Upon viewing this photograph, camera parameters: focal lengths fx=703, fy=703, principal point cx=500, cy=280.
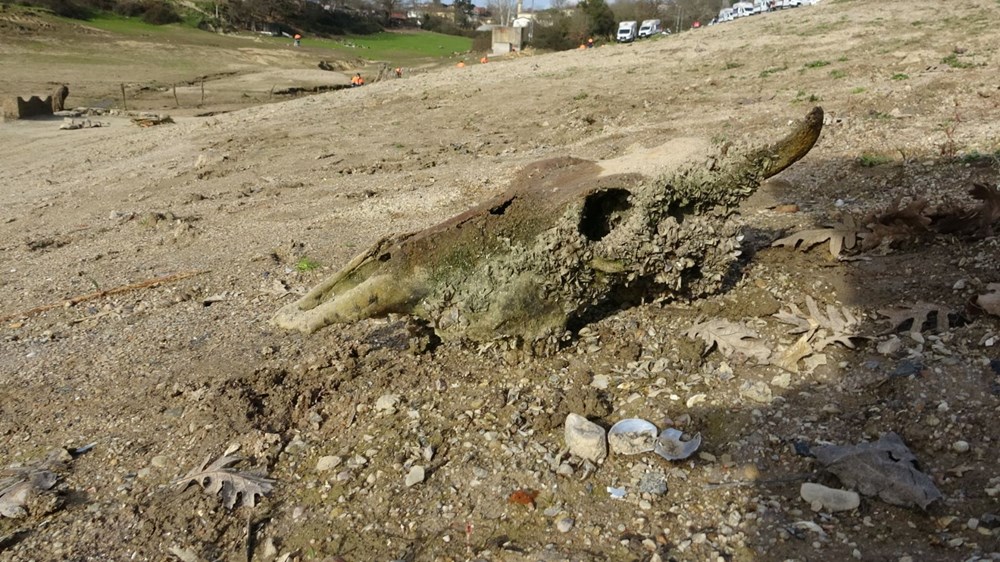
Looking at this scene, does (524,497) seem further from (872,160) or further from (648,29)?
(648,29)

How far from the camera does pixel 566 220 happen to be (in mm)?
3678

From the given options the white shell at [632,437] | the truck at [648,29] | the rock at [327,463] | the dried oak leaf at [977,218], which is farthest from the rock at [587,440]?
the truck at [648,29]

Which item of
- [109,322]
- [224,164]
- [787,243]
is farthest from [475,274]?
[224,164]

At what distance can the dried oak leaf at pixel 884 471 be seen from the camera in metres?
2.48

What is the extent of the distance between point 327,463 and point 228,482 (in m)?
0.44

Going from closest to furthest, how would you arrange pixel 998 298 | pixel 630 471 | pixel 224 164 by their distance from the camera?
pixel 630 471, pixel 998 298, pixel 224 164

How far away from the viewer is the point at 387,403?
3580 millimetres

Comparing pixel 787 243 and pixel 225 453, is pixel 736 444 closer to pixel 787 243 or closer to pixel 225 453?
pixel 787 243

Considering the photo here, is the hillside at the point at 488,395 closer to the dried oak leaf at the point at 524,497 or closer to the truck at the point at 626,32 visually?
the dried oak leaf at the point at 524,497

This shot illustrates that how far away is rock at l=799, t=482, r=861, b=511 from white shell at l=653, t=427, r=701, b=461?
1.53 feet

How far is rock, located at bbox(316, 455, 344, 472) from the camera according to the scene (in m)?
3.21

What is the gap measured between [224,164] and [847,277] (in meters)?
9.26

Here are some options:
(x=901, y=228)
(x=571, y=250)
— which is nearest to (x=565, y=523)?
(x=571, y=250)

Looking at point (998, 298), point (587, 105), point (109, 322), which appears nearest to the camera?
Answer: point (998, 298)
